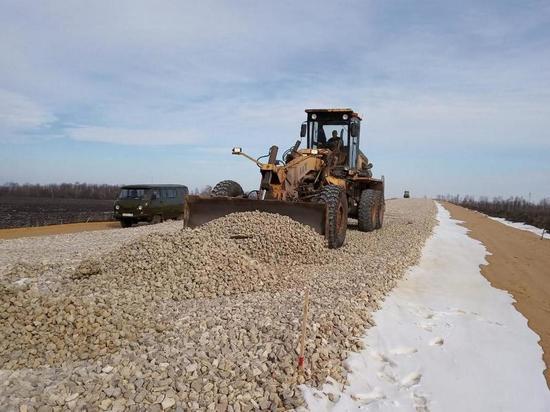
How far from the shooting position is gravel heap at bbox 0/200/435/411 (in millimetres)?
3969

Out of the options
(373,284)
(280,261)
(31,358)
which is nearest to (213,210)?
(280,261)

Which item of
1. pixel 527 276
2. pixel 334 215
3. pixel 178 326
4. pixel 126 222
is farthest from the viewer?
pixel 126 222

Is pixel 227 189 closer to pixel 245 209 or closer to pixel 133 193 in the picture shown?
pixel 245 209

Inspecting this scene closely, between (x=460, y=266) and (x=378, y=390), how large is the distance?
713 centimetres

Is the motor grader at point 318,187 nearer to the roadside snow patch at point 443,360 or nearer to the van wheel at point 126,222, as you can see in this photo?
the roadside snow patch at point 443,360

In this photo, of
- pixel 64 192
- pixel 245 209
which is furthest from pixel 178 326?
pixel 64 192

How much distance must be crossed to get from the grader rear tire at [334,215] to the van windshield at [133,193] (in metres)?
11.3

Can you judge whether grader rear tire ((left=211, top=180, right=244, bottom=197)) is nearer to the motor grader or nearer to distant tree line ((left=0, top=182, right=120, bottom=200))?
the motor grader

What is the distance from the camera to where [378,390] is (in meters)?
4.44

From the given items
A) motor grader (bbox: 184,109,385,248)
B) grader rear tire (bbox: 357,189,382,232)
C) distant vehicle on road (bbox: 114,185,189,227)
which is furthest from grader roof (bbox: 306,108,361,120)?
distant vehicle on road (bbox: 114,185,189,227)

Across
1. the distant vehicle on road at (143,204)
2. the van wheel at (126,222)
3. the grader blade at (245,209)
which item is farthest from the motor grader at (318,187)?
the van wheel at (126,222)

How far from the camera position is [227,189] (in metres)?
12.1

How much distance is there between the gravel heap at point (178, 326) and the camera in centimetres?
397

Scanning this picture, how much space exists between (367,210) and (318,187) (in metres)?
2.21
